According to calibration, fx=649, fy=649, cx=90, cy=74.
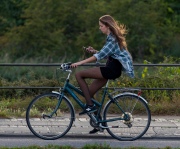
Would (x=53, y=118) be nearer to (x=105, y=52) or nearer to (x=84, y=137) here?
(x=84, y=137)

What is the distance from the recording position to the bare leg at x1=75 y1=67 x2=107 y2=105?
959 centimetres

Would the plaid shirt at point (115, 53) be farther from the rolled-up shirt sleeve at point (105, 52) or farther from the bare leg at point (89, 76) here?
the bare leg at point (89, 76)

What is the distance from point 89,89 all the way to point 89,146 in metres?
1.38

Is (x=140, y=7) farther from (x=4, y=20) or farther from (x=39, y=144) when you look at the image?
(x=39, y=144)

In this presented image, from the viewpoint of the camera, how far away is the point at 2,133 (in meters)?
10.3

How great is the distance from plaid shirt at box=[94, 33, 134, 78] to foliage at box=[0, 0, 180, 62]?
20487mm

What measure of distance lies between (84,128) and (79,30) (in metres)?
21.5

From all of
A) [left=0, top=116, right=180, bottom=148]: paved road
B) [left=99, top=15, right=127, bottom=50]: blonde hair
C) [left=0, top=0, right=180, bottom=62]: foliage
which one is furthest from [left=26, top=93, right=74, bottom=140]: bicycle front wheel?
[left=0, top=0, right=180, bottom=62]: foliage

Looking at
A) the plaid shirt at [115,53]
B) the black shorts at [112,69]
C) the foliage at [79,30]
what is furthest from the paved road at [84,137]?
the foliage at [79,30]

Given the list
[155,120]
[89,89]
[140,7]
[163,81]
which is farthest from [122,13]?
→ [89,89]

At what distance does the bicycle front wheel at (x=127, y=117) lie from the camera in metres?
9.76

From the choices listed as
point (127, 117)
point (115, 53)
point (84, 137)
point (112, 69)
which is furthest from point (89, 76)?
point (84, 137)

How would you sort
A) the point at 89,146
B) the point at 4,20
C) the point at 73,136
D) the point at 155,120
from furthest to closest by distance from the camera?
the point at 4,20 < the point at 155,120 < the point at 73,136 < the point at 89,146

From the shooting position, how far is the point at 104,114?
979 centimetres
